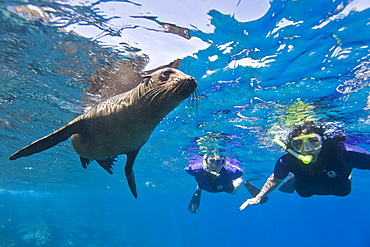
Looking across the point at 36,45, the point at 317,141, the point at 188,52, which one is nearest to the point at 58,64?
the point at 36,45

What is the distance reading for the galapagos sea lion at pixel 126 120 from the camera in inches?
137

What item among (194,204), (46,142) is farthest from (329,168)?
(194,204)

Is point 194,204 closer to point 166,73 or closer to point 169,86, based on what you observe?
point 166,73

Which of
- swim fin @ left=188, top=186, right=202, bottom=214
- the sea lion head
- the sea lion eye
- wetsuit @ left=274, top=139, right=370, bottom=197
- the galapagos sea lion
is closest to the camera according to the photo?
the sea lion head

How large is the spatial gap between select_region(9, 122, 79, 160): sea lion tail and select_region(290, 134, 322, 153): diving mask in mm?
5404

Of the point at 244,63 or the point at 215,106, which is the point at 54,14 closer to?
the point at 244,63

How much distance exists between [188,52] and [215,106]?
3617mm

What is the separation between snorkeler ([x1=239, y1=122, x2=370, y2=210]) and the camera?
567 centimetres

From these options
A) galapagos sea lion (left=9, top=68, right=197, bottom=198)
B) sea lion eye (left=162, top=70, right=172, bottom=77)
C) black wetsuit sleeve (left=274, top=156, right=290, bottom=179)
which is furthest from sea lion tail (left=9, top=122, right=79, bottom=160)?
black wetsuit sleeve (left=274, top=156, right=290, bottom=179)

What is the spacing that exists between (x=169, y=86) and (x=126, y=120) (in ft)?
3.84

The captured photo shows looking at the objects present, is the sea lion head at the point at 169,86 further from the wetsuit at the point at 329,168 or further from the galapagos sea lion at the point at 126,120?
the wetsuit at the point at 329,168

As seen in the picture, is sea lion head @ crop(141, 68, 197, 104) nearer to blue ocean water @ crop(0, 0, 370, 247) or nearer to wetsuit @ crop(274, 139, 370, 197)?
blue ocean water @ crop(0, 0, 370, 247)

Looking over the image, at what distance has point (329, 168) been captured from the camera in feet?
19.0

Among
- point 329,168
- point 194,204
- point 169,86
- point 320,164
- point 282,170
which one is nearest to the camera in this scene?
point 169,86
